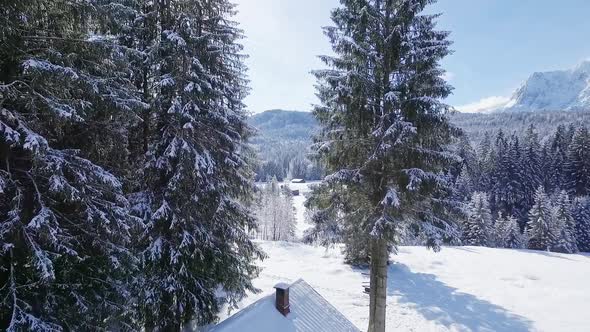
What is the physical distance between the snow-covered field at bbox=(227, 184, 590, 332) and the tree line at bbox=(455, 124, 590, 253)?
9330 mm

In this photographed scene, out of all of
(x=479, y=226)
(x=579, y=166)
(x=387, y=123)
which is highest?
(x=387, y=123)

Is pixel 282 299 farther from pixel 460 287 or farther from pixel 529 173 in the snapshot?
pixel 529 173

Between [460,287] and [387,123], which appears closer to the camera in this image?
[387,123]

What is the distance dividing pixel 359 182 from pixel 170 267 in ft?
18.5

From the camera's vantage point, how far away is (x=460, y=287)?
76.3ft

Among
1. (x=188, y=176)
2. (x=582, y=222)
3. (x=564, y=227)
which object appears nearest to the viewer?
(x=188, y=176)

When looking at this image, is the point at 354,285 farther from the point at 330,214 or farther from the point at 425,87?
the point at 425,87

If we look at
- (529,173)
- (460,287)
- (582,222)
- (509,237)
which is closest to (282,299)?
(460,287)

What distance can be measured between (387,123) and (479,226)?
42507mm

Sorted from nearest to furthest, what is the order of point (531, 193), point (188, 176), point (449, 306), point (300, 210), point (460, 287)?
point (188, 176), point (449, 306), point (460, 287), point (531, 193), point (300, 210)

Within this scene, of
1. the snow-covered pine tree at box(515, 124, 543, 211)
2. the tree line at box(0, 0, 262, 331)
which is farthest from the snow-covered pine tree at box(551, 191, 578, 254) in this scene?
the tree line at box(0, 0, 262, 331)

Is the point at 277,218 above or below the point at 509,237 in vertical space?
below

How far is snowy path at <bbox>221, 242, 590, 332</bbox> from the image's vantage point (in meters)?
17.5

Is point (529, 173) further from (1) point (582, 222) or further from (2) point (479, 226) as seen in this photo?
(2) point (479, 226)
